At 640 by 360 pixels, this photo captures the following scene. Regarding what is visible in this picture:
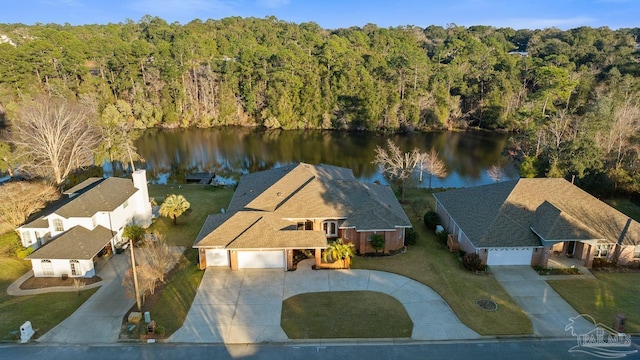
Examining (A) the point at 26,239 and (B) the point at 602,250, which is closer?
(B) the point at 602,250

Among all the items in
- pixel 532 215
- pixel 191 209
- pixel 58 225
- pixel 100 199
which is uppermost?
pixel 100 199

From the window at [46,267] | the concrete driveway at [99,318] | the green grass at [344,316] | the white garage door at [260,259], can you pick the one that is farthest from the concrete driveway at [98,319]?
the green grass at [344,316]

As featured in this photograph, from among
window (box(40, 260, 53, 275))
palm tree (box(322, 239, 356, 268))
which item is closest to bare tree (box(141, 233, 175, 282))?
window (box(40, 260, 53, 275))

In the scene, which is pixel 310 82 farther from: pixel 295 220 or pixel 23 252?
pixel 23 252

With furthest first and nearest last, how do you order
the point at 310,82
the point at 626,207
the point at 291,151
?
the point at 310,82
the point at 291,151
the point at 626,207

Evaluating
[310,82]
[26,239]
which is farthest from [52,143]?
[310,82]

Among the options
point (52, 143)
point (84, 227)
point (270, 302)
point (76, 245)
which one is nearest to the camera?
point (270, 302)

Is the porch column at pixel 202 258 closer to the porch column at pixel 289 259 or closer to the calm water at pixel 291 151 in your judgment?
the porch column at pixel 289 259
